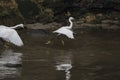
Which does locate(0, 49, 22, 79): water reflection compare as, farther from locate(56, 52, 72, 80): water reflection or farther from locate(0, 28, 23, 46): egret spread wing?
locate(56, 52, 72, 80): water reflection

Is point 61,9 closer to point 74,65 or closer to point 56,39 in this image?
point 56,39

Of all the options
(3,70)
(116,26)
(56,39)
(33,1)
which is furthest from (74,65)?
(33,1)

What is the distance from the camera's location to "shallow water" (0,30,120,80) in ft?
37.9

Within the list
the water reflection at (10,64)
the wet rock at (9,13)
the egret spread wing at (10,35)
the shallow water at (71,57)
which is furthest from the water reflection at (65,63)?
the wet rock at (9,13)

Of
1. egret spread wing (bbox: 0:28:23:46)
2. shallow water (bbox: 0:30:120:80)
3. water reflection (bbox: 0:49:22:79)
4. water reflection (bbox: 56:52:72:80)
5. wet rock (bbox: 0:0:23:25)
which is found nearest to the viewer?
water reflection (bbox: 0:49:22:79)

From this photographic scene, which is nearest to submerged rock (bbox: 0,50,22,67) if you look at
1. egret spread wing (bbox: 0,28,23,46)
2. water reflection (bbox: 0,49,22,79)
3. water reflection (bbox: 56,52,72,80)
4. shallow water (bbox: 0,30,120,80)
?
water reflection (bbox: 0,49,22,79)

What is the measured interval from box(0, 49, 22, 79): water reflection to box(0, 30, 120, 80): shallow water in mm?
119

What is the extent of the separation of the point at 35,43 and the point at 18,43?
313 centimetres

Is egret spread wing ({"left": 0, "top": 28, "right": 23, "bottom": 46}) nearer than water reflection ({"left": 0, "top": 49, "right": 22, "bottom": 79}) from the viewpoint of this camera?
No

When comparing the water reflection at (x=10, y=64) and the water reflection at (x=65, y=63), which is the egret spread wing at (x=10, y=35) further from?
the water reflection at (x=65, y=63)

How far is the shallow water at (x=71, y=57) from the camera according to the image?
11.5 meters

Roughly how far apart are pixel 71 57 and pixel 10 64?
254cm

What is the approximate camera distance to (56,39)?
17891mm

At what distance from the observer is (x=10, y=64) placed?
12234 mm
